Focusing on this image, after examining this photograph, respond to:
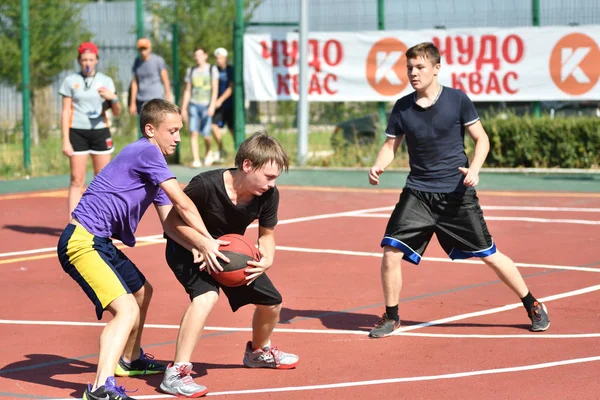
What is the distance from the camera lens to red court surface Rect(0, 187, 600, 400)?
6508 mm

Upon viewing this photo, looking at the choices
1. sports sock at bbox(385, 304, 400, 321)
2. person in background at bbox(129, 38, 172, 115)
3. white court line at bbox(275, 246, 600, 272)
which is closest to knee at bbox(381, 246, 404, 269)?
sports sock at bbox(385, 304, 400, 321)

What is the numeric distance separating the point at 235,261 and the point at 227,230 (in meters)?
0.35

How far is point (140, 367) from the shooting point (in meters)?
6.81

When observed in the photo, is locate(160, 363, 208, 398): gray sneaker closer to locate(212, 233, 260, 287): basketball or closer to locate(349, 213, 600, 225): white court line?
locate(212, 233, 260, 287): basketball

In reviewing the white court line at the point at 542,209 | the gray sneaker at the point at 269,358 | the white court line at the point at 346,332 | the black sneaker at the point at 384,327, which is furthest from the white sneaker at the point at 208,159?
the gray sneaker at the point at 269,358

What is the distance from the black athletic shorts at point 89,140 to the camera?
1245 cm

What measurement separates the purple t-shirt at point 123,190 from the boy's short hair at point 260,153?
446 mm

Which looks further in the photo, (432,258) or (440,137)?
(432,258)

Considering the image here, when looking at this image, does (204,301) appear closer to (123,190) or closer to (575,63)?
(123,190)

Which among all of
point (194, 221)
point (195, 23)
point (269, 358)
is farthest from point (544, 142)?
point (194, 221)

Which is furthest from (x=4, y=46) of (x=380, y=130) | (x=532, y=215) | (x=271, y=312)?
(x=271, y=312)

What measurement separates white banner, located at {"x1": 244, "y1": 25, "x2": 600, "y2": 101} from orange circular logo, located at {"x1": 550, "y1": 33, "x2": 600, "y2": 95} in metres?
0.02

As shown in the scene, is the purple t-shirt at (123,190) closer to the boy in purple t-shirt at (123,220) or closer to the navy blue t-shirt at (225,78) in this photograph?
the boy in purple t-shirt at (123,220)

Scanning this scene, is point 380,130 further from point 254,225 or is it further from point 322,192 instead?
point 254,225
